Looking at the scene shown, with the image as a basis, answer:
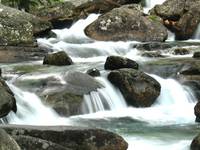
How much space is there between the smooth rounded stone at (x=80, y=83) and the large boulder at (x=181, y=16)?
10.8 meters

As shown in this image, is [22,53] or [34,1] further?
[34,1]

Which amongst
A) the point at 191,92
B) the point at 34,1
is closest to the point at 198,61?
the point at 191,92

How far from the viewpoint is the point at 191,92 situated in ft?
46.8

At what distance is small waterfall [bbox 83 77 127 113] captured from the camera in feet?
41.4

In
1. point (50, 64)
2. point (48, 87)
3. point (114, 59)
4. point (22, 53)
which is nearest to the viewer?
point (48, 87)

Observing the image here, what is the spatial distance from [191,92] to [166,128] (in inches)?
132

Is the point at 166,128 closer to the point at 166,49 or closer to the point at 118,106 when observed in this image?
the point at 118,106

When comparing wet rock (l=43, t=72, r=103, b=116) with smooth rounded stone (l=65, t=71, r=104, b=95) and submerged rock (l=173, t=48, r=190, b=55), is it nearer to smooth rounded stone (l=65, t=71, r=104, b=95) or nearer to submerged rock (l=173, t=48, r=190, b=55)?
smooth rounded stone (l=65, t=71, r=104, b=95)

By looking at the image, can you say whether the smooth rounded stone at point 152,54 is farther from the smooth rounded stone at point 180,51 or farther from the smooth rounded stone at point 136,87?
the smooth rounded stone at point 136,87

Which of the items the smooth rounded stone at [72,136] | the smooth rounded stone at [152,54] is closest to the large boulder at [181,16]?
the smooth rounded stone at [152,54]

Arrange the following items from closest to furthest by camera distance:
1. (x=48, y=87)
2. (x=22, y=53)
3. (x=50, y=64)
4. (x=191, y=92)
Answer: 1. (x=48, y=87)
2. (x=191, y=92)
3. (x=50, y=64)
4. (x=22, y=53)

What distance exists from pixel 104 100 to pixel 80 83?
28.3 inches

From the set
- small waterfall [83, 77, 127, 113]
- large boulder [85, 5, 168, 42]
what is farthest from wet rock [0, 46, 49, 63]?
small waterfall [83, 77, 127, 113]

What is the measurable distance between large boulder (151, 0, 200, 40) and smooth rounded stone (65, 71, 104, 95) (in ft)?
35.5
